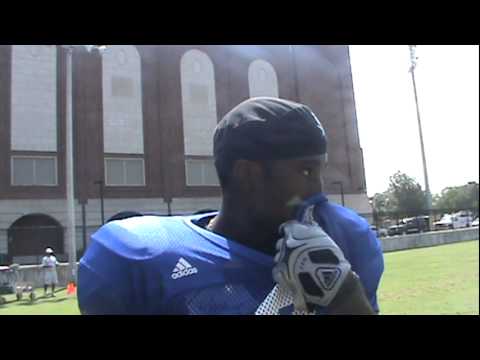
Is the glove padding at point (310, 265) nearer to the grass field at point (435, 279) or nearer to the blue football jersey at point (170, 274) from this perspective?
the blue football jersey at point (170, 274)

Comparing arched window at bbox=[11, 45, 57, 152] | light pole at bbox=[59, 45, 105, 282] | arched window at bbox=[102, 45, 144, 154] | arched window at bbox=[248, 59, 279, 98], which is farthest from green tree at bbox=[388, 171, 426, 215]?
arched window at bbox=[11, 45, 57, 152]

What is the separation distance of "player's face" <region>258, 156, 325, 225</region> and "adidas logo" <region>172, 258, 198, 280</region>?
0.15 m

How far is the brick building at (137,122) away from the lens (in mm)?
1252

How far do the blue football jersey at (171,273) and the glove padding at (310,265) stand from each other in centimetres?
5

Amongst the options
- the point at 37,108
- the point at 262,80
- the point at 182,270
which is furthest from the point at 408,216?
the point at 37,108

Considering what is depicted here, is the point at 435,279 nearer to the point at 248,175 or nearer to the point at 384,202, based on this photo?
the point at 384,202

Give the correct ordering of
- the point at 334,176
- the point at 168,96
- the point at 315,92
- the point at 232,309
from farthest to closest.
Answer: the point at 168,96
the point at 315,92
the point at 334,176
the point at 232,309

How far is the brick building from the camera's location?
1252mm

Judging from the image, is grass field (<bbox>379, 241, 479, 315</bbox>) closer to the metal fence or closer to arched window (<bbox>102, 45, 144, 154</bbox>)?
the metal fence

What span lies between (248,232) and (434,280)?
4127 mm
